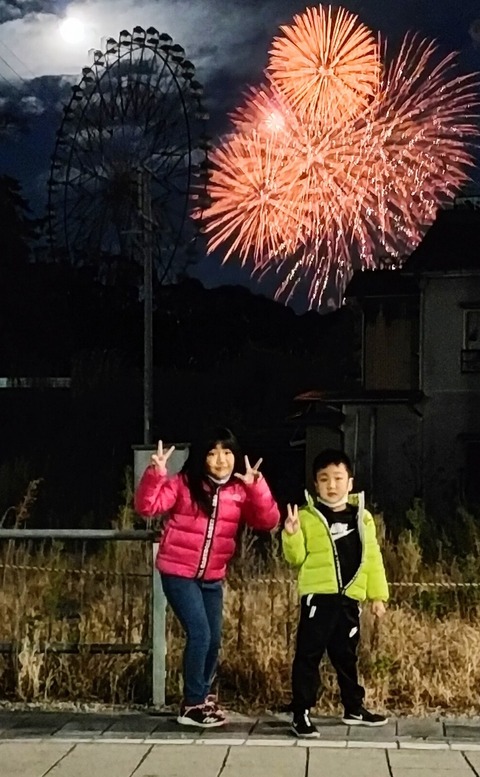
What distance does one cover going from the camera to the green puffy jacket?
4.69 meters

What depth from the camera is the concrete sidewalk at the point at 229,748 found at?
414 centimetres

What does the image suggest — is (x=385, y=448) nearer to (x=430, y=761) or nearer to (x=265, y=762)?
(x=430, y=761)

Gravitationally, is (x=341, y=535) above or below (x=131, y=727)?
→ above

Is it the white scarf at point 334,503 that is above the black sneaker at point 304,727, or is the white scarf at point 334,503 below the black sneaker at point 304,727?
above

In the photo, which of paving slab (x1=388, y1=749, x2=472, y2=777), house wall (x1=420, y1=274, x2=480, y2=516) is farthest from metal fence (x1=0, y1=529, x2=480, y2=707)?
house wall (x1=420, y1=274, x2=480, y2=516)

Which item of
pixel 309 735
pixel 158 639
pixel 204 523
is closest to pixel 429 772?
pixel 309 735

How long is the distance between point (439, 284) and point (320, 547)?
594 inches

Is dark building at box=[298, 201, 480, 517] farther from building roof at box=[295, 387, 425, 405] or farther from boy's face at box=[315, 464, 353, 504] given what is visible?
boy's face at box=[315, 464, 353, 504]

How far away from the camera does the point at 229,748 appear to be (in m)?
4.41

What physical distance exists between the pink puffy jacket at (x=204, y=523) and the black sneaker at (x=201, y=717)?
60cm

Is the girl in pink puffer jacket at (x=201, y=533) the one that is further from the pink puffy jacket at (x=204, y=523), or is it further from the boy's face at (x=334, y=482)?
the boy's face at (x=334, y=482)

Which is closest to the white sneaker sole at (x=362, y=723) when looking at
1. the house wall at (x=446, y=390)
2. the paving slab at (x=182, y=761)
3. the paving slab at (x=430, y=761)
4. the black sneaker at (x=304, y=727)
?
the black sneaker at (x=304, y=727)

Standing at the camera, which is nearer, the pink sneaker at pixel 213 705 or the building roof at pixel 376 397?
the pink sneaker at pixel 213 705

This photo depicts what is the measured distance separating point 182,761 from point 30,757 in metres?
0.64
